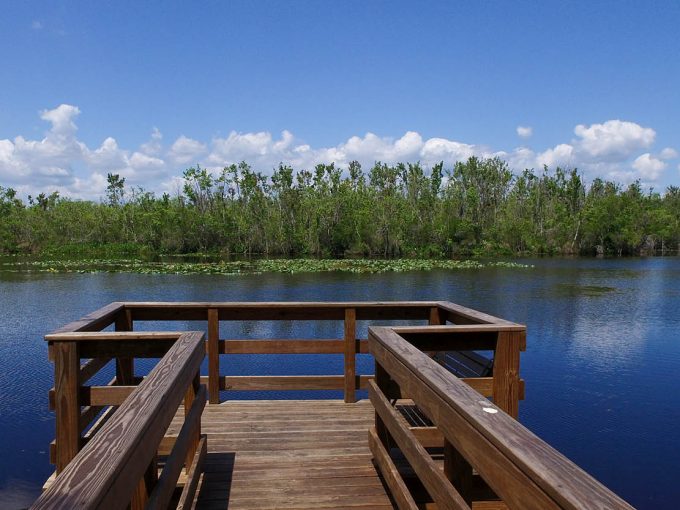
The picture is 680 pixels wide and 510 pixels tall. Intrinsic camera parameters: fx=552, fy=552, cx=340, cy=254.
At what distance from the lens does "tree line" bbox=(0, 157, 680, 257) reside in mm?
60188

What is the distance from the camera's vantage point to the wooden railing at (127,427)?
1.43 meters

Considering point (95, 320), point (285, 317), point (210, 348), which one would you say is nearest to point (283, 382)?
point (285, 317)

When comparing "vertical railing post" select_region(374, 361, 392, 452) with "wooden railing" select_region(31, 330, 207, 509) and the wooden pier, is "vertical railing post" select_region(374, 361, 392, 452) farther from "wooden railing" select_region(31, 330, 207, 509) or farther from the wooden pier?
"wooden railing" select_region(31, 330, 207, 509)

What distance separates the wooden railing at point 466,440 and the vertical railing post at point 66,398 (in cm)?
199

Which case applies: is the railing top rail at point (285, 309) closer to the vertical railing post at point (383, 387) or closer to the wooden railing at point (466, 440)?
the wooden railing at point (466, 440)

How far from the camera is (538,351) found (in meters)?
14.9

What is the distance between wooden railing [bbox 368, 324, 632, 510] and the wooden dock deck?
285 millimetres

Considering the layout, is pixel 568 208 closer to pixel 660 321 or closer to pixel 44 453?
pixel 660 321

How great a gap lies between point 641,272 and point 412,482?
4178 cm

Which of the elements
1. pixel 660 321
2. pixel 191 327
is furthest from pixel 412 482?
pixel 660 321

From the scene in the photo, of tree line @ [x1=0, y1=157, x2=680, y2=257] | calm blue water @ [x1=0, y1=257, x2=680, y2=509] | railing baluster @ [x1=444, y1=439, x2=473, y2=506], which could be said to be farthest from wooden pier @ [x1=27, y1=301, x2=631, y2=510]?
tree line @ [x1=0, y1=157, x2=680, y2=257]

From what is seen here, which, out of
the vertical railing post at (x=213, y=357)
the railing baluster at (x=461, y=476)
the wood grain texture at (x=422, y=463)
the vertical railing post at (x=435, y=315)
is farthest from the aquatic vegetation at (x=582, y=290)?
the railing baluster at (x=461, y=476)

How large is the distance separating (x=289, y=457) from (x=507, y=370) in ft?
5.81

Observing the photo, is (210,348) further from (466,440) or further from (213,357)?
(466,440)
